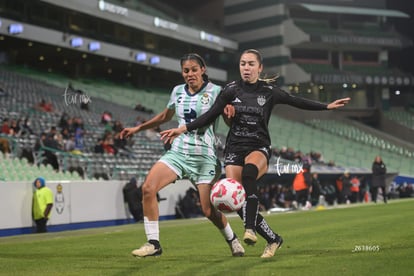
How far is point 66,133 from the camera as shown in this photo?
1160 inches

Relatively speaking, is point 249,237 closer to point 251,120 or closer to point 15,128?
point 251,120

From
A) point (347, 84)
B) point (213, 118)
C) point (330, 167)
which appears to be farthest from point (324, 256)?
point (347, 84)

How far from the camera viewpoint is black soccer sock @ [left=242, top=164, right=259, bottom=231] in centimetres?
941

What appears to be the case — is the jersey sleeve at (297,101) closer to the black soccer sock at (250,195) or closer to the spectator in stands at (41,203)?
the black soccer sock at (250,195)

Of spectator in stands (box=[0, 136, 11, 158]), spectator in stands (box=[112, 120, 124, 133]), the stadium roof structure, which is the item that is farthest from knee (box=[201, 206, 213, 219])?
the stadium roof structure

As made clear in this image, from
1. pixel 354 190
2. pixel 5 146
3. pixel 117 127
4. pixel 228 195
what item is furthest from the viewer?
pixel 354 190

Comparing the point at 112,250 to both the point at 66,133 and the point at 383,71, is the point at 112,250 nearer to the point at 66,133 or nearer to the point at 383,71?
the point at 66,133

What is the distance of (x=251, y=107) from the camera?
31.9 ft

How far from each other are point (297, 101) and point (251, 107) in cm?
62

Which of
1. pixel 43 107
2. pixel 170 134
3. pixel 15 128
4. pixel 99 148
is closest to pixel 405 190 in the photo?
pixel 99 148

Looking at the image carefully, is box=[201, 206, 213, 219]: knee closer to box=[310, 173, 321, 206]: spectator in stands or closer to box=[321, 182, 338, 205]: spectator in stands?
box=[310, 173, 321, 206]: spectator in stands

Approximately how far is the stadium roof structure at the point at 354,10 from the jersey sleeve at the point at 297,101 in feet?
215

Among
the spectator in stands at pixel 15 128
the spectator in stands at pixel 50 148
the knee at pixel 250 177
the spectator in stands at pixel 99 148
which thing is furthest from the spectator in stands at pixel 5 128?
the knee at pixel 250 177

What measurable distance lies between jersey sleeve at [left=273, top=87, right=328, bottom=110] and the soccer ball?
4.38 feet
